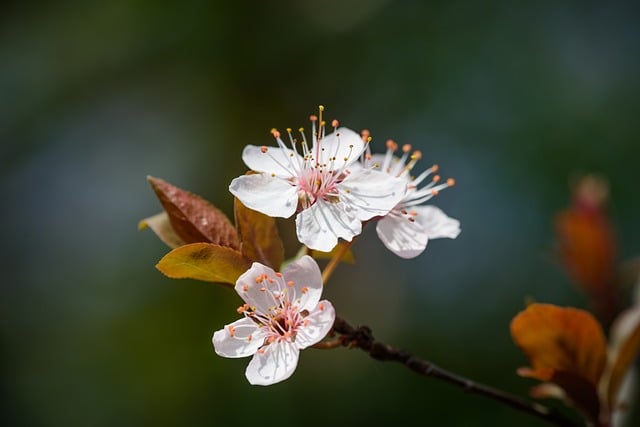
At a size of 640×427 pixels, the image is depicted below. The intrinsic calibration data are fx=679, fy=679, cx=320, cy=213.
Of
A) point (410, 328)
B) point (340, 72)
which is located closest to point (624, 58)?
point (340, 72)

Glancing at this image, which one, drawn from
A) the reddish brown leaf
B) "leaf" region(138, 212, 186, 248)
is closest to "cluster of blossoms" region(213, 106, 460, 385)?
"leaf" region(138, 212, 186, 248)

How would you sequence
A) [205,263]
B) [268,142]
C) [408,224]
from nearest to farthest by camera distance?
1. [205,263]
2. [408,224]
3. [268,142]

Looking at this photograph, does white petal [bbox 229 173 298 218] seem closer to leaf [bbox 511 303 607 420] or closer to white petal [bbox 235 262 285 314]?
white petal [bbox 235 262 285 314]

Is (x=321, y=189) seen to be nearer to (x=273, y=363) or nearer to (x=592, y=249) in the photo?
(x=273, y=363)

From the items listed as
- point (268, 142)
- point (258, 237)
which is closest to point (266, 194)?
point (258, 237)

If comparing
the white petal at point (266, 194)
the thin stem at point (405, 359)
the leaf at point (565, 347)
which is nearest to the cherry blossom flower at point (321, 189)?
the white petal at point (266, 194)

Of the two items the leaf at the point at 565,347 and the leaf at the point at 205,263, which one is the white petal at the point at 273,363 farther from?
the leaf at the point at 565,347
